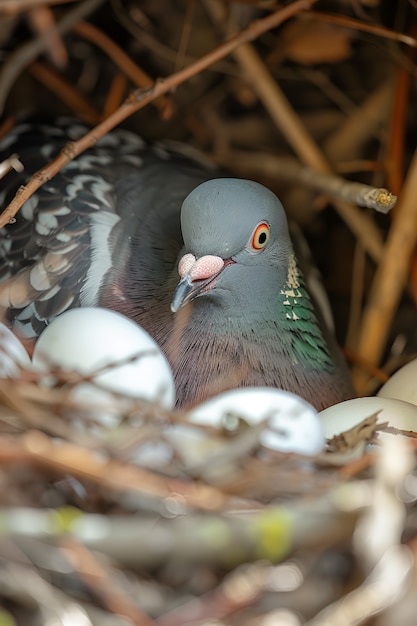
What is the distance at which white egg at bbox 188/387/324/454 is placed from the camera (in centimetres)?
176

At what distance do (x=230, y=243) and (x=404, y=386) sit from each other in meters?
0.57

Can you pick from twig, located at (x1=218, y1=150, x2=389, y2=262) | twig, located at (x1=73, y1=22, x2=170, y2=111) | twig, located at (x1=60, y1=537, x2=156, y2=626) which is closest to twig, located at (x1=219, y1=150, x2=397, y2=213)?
twig, located at (x1=218, y1=150, x2=389, y2=262)

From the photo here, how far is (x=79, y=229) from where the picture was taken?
2504 millimetres

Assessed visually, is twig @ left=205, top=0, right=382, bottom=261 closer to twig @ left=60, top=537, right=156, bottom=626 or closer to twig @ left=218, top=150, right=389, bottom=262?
twig @ left=218, top=150, right=389, bottom=262

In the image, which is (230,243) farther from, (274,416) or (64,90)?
(64,90)

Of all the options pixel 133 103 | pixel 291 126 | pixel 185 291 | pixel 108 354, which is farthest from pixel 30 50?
pixel 108 354

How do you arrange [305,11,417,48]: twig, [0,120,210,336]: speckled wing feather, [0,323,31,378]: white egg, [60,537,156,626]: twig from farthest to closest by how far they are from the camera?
[305,11,417,48]: twig, [0,120,210,336]: speckled wing feather, [0,323,31,378]: white egg, [60,537,156,626]: twig

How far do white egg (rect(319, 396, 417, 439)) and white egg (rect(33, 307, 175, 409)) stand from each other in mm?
374

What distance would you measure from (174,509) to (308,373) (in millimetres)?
1001

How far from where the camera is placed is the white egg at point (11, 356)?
1765 mm

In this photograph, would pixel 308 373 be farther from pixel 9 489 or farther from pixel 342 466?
pixel 9 489

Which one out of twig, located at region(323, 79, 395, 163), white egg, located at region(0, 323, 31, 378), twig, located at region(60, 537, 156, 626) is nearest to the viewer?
twig, located at region(60, 537, 156, 626)

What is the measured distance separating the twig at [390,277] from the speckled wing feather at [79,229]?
680 millimetres

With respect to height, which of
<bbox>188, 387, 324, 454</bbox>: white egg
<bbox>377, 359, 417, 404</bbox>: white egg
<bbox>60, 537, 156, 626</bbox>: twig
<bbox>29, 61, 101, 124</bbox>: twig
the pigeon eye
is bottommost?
<bbox>60, 537, 156, 626</bbox>: twig
